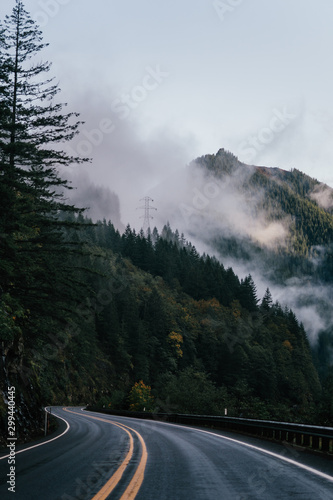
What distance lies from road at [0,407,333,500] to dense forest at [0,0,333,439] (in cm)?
510

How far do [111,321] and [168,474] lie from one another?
82747mm

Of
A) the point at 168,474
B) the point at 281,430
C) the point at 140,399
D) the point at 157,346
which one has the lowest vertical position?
the point at 140,399

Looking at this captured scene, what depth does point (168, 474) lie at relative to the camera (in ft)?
30.0

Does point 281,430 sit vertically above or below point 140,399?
above

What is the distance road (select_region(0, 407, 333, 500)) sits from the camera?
719cm

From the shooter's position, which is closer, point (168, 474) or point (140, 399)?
point (168, 474)

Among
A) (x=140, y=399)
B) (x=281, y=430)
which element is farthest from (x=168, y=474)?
(x=140, y=399)

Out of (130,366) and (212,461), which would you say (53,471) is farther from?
(130,366)

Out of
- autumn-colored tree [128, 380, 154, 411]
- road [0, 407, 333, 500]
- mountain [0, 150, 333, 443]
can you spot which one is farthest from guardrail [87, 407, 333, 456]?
autumn-colored tree [128, 380, 154, 411]

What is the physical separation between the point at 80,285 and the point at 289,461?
543 inches

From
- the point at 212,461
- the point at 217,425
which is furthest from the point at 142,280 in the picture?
the point at 212,461

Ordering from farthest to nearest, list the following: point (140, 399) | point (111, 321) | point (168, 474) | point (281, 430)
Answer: point (111, 321) < point (140, 399) < point (281, 430) < point (168, 474)

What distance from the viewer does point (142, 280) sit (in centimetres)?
13238

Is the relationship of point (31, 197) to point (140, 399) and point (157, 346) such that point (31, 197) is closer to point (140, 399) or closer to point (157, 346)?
point (140, 399)
